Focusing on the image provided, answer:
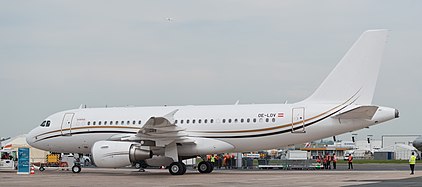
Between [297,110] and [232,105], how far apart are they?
3754mm

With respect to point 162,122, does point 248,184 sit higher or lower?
lower

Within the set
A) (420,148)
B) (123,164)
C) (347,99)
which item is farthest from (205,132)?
(420,148)

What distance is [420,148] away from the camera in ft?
168

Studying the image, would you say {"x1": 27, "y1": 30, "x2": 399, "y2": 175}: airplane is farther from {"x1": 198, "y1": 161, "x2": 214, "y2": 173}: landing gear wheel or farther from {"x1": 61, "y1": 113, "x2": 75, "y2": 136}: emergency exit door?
{"x1": 61, "y1": 113, "x2": 75, "y2": 136}: emergency exit door

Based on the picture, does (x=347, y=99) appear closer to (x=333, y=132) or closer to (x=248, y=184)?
(x=333, y=132)

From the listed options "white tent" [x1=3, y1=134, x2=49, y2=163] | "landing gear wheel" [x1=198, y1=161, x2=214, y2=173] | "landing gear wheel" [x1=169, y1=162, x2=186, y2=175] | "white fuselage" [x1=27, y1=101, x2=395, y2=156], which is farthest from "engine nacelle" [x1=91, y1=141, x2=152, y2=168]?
"white tent" [x1=3, y1=134, x2=49, y2=163]

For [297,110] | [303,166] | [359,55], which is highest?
[359,55]

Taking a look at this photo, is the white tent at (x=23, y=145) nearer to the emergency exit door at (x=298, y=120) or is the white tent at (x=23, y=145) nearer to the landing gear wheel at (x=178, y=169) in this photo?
the landing gear wheel at (x=178, y=169)

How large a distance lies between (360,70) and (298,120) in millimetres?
3511

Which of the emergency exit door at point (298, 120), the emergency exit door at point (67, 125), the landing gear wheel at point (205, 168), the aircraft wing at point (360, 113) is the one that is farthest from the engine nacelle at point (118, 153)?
the aircraft wing at point (360, 113)

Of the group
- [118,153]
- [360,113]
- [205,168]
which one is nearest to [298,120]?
[360,113]

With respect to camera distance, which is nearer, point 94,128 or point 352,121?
point 352,121

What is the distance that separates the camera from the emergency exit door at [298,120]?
101ft

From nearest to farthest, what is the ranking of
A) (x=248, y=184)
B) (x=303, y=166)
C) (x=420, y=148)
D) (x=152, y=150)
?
1. (x=248, y=184)
2. (x=152, y=150)
3. (x=303, y=166)
4. (x=420, y=148)
